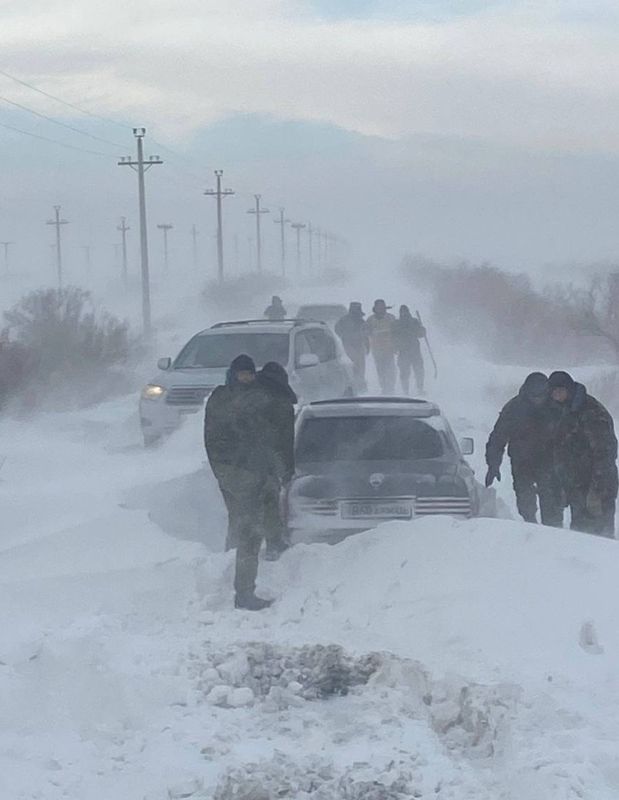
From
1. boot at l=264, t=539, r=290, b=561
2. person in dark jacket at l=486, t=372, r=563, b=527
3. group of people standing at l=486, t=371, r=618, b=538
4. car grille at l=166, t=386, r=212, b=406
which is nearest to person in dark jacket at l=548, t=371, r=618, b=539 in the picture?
group of people standing at l=486, t=371, r=618, b=538

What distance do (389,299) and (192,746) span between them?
228 ft

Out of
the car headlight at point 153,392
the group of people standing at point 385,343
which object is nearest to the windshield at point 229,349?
the car headlight at point 153,392

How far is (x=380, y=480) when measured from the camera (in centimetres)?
915

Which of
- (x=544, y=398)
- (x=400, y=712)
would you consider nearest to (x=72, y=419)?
(x=544, y=398)

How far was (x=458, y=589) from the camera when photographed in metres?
7.73

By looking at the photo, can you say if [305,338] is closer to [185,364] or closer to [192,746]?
[185,364]

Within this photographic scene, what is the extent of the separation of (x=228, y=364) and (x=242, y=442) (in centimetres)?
780

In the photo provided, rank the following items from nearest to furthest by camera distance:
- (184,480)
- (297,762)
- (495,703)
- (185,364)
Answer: (297,762) → (495,703) → (184,480) → (185,364)

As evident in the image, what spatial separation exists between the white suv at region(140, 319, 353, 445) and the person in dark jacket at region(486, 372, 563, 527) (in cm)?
619

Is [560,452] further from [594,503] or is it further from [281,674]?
[281,674]

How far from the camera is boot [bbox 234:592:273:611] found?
831 cm

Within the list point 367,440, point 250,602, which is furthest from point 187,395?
point 250,602

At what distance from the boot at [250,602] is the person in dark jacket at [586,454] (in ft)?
8.77

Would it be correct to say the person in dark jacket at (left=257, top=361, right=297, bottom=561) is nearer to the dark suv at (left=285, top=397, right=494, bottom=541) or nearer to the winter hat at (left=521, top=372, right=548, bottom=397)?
the dark suv at (left=285, top=397, right=494, bottom=541)
